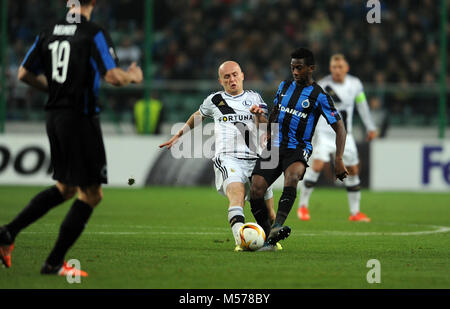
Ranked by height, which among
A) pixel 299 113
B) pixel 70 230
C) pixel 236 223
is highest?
pixel 299 113

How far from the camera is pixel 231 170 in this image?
8250 mm

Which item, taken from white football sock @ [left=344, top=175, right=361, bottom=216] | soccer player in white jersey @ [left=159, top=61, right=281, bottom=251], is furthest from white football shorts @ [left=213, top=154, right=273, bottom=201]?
white football sock @ [left=344, top=175, right=361, bottom=216]

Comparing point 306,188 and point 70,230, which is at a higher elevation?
point 70,230

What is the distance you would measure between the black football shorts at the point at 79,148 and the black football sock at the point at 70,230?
0.18 meters

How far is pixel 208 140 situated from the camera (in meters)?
17.0

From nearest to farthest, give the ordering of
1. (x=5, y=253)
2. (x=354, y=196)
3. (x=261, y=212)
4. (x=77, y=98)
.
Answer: (x=77, y=98)
(x=5, y=253)
(x=261, y=212)
(x=354, y=196)

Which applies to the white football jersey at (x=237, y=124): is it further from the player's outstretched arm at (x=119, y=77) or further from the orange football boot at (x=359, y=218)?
the orange football boot at (x=359, y=218)

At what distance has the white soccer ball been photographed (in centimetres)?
789

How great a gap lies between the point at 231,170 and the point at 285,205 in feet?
2.06

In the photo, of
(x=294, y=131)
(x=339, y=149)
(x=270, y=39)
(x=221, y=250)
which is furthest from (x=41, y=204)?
(x=270, y=39)

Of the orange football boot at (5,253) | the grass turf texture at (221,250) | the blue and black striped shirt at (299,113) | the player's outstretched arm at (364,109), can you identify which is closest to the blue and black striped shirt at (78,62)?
the orange football boot at (5,253)

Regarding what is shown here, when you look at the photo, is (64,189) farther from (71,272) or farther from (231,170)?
(231,170)

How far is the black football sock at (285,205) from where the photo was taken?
26.1ft

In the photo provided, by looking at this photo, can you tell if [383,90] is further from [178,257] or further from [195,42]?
[178,257]
